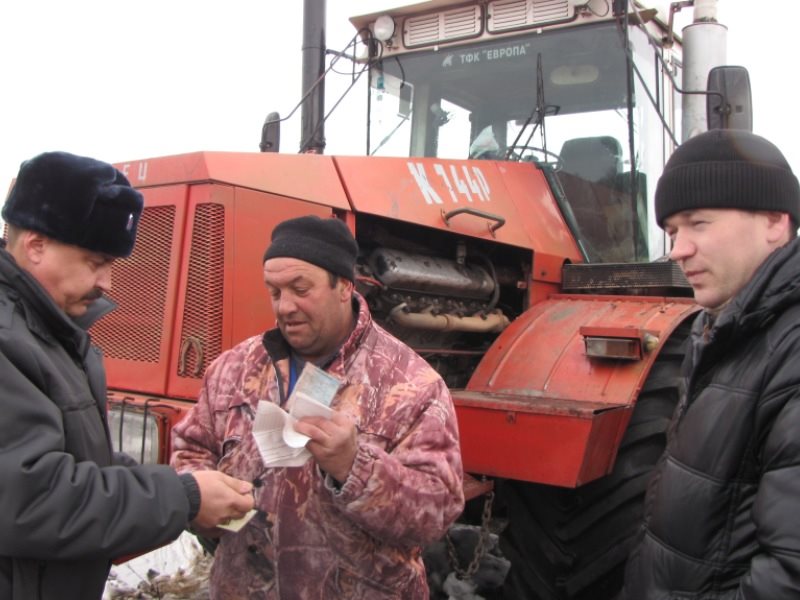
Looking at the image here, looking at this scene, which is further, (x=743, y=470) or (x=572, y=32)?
(x=572, y=32)

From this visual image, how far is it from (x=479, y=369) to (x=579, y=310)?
0.63 m

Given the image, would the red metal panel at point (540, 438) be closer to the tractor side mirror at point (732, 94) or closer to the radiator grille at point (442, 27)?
the tractor side mirror at point (732, 94)

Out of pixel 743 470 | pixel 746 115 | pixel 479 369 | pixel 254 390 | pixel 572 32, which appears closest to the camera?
pixel 743 470

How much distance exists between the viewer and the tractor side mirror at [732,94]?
308cm

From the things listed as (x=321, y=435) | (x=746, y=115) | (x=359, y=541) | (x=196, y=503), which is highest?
(x=746, y=115)

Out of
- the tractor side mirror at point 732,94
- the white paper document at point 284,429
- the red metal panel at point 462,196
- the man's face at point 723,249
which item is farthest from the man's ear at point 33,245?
the tractor side mirror at point 732,94

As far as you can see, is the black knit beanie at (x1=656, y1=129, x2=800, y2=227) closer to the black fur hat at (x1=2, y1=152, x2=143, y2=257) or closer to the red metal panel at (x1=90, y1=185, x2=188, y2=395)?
the black fur hat at (x1=2, y1=152, x2=143, y2=257)

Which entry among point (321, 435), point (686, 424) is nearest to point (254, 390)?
point (321, 435)

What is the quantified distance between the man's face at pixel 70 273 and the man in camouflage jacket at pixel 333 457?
0.49 m

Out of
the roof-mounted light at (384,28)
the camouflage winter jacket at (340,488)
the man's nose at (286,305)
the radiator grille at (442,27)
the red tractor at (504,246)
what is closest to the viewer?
the camouflage winter jacket at (340,488)

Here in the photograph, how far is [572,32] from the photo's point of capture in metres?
4.36

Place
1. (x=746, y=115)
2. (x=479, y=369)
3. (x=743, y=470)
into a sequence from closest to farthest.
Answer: (x=743, y=470) < (x=746, y=115) < (x=479, y=369)

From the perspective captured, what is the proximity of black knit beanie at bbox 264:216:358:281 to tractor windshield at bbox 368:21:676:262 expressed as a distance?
8.19 ft

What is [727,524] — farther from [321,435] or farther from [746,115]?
[746,115]
